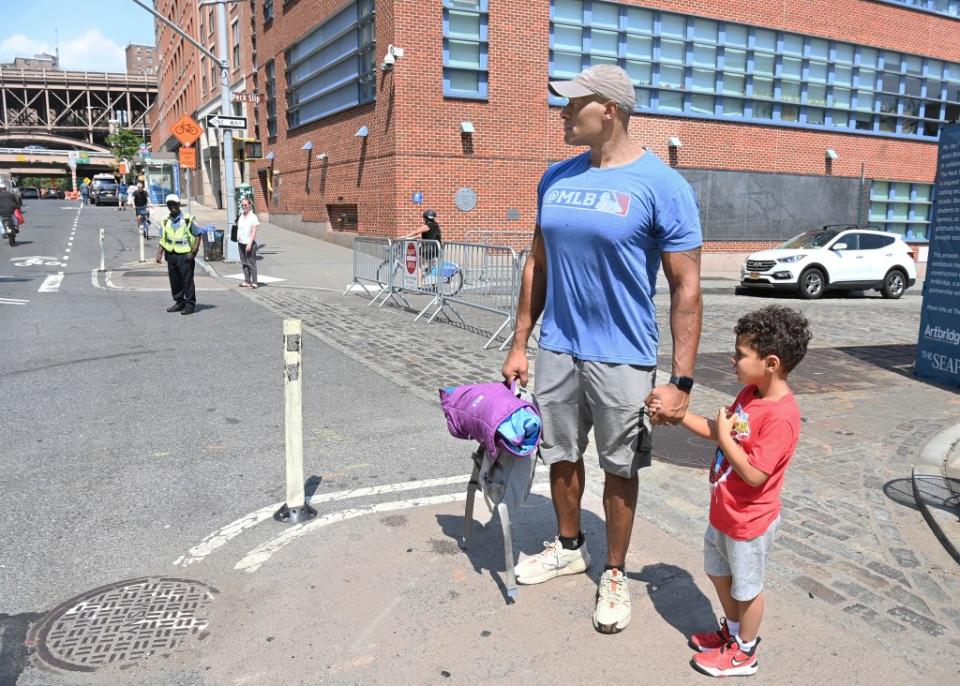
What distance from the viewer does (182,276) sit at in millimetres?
11570

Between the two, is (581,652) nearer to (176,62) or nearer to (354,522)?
(354,522)

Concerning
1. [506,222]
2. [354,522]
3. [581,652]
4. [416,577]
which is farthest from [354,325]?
[506,222]

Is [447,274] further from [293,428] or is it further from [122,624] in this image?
[122,624]

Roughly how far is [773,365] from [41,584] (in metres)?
3.39

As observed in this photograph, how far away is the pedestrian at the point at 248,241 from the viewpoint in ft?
48.0

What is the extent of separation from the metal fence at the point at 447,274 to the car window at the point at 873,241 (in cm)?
1021

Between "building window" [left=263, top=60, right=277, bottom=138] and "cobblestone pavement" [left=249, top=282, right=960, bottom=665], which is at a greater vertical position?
"building window" [left=263, top=60, right=277, bottom=138]

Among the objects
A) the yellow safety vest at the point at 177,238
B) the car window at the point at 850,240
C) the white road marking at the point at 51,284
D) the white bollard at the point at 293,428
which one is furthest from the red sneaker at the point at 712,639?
the car window at the point at 850,240

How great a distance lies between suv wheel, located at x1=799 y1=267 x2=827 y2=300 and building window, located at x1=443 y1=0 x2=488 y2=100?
30.6 ft

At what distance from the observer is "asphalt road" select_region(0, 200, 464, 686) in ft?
13.0

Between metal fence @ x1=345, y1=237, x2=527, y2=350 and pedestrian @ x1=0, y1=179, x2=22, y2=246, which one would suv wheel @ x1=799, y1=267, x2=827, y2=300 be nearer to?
metal fence @ x1=345, y1=237, x2=527, y2=350

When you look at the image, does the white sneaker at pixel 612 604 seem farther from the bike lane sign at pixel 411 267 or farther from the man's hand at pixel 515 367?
the bike lane sign at pixel 411 267

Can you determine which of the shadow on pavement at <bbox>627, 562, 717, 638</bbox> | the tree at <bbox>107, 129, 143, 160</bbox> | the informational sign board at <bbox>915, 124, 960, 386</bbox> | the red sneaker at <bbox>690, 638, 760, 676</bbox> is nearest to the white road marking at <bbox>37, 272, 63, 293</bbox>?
the shadow on pavement at <bbox>627, 562, 717, 638</bbox>

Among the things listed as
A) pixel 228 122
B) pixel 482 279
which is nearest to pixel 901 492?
pixel 482 279
